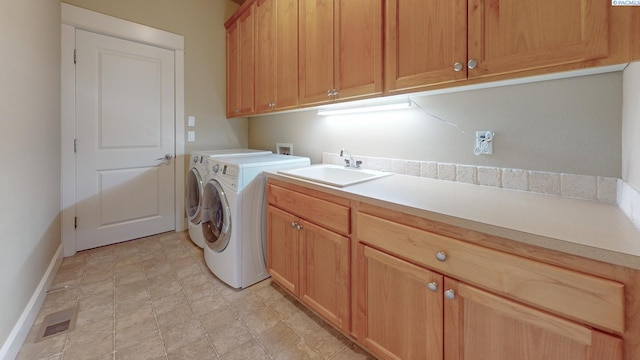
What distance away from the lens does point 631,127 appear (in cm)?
92

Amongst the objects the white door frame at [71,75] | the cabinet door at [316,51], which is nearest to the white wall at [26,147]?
the white door frame at [71,75]

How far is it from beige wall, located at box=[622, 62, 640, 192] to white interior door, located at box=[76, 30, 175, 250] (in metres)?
3.40

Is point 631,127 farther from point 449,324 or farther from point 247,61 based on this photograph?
point 247,61

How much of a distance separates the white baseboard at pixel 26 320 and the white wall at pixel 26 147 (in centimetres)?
4

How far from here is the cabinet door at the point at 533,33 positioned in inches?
34.2

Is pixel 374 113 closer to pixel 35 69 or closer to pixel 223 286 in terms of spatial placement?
pixel 223 286

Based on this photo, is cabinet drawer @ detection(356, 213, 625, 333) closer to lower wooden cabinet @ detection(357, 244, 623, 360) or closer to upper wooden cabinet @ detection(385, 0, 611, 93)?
lower wooden cabinet @ detection(357, 244, 623, 360)

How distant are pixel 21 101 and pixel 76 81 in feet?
3.94

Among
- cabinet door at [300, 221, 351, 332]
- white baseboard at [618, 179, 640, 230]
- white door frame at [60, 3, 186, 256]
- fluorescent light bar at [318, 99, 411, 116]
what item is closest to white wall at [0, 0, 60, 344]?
white door frame at [60, 3, 186, 256]

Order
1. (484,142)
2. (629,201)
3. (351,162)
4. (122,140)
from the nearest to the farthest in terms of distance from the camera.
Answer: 1. (629,201)
2. (484,142)
3. (351,162)
4. (122,140)

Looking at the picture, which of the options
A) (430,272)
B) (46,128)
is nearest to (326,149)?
(430,272)

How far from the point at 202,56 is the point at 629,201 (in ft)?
11.7

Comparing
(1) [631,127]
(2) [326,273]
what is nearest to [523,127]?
(1) [631,127]

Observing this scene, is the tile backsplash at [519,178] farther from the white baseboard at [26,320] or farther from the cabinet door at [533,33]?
the white baseboard at [26,320]
